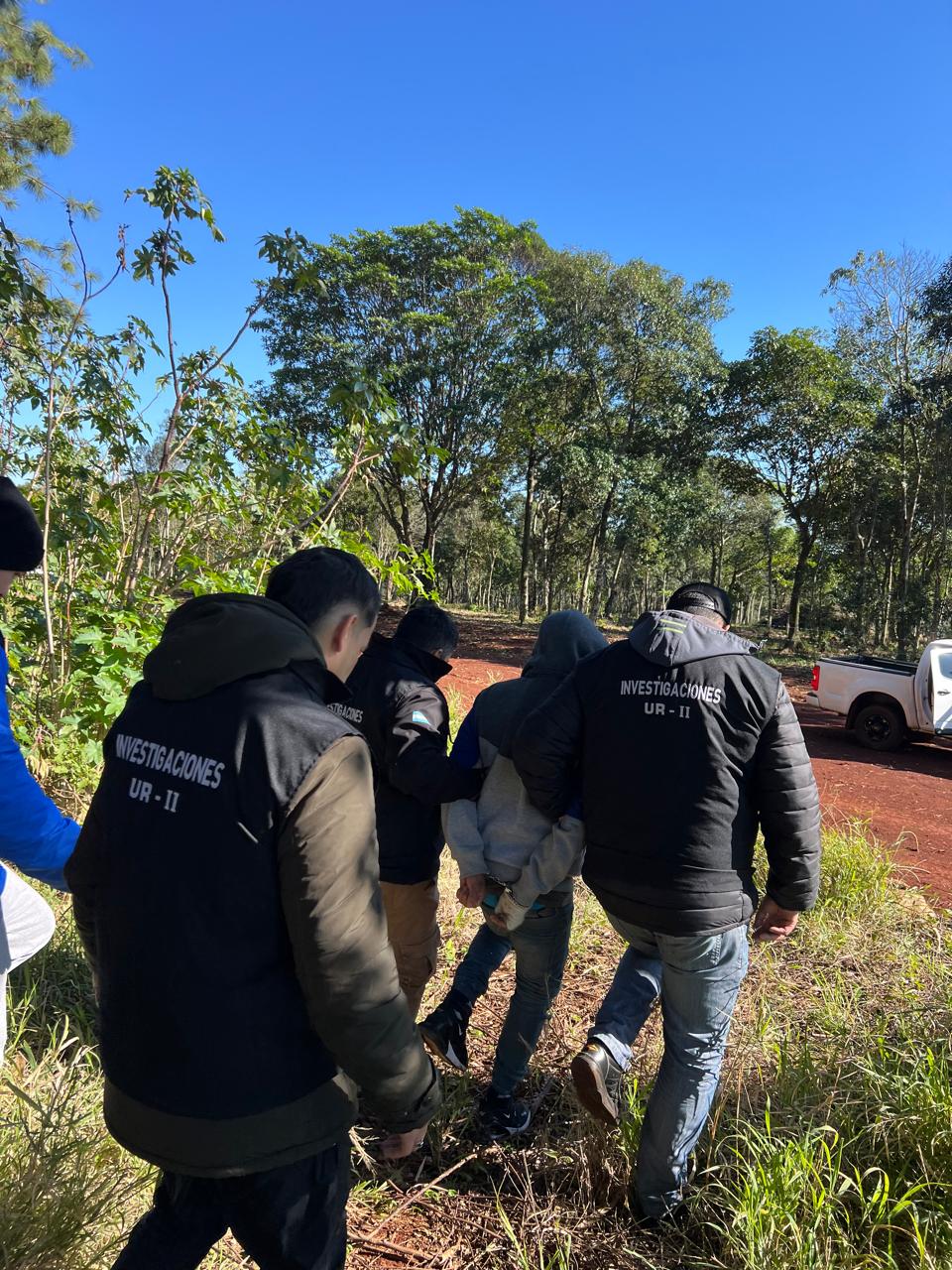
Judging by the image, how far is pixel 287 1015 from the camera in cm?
126

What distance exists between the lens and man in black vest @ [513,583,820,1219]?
2.05m

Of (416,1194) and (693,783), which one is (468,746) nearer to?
(693,783)

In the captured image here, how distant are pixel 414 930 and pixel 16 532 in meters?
1.83

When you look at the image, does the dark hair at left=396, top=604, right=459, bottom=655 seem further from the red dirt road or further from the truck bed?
the truck bed

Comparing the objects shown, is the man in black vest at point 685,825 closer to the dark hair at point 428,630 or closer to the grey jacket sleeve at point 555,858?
the grey jacket sleeve at point 555,858

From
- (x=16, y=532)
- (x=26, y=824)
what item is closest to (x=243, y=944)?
(x=26, y=824)

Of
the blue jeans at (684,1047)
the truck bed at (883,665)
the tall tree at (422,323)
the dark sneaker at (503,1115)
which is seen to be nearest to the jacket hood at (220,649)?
the blue jeans at (684,1047)

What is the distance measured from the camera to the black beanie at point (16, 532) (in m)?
1.70

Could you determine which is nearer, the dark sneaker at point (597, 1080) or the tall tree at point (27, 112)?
the dark sneaker at point (597, 1080)

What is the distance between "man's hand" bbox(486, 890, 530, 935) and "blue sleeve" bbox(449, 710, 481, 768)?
439 millimetres

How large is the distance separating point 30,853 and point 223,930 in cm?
95

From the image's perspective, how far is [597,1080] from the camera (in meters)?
2.18

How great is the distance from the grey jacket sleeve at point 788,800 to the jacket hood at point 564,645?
0.63 m

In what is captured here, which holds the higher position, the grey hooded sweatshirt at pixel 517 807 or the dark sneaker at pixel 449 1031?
the grey hooded sweatshirt at pixel 517 807
